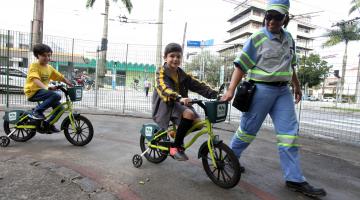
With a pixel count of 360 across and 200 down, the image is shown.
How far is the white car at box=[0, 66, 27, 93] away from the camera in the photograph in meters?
10.4

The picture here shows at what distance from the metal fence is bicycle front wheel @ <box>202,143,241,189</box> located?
5452 millimetres

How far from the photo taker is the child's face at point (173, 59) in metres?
4.06

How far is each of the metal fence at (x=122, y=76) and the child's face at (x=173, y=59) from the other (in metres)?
5.06

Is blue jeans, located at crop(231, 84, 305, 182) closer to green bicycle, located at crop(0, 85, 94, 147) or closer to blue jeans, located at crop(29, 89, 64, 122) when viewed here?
green bicycle, located at crop(0, 85, 94, 147)

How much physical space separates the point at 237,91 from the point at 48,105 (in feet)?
11.0

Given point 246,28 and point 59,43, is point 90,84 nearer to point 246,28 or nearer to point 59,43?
point 59,43

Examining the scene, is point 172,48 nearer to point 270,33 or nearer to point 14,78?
point 270,33

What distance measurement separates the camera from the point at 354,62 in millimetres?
7277

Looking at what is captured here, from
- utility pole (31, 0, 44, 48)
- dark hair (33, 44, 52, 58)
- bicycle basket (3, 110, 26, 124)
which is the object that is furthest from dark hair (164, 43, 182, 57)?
utility pole (31, 0, 44, 48)

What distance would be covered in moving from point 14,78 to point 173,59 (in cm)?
892

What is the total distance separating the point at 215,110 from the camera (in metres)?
3.52

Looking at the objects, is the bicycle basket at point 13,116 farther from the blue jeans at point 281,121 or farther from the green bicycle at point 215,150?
the blue jeans at point 281,121

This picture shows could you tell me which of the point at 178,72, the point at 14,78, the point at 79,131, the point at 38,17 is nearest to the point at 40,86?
the point at 79,131

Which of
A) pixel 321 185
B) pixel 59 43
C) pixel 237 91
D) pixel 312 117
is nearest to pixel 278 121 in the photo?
pixel 237 91
